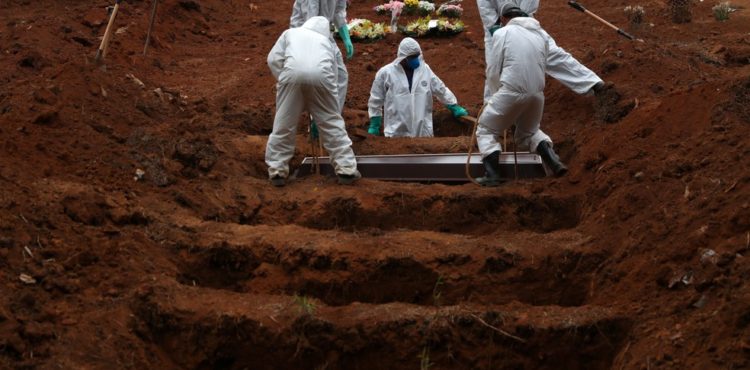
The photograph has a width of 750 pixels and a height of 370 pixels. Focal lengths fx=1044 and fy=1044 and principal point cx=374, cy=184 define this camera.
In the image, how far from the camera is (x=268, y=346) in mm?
6406

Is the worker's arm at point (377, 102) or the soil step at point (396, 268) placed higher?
the soil step at point (396, 268)

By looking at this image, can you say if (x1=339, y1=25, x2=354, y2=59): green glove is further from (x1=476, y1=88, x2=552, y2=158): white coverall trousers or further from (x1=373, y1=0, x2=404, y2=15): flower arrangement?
(x1=373, y1=0, x2=404, y2=15): flower arrangement

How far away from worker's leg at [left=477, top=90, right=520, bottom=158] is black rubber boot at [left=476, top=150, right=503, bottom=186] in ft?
0.14

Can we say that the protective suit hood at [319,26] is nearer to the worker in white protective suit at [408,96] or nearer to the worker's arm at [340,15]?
the worker's arm at [340,15]

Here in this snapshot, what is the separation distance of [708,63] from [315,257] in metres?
6.26

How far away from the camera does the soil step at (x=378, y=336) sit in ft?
20.7

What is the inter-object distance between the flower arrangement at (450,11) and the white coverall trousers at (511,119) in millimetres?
8123

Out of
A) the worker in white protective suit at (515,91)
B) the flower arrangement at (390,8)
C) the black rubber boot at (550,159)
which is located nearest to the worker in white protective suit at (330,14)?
the worker in white protective suit at (515,91)

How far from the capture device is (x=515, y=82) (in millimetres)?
8852

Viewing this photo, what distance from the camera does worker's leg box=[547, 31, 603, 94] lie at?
10.3 m

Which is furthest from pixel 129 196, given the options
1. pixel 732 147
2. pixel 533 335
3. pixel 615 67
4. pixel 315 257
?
pixel 615 67

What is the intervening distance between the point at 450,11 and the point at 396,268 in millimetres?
10566

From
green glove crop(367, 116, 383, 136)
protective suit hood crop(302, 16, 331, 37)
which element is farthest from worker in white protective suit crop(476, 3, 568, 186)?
green glove crop(367, 116, 383, 136)

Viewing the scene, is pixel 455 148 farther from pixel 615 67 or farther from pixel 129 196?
pixel 129 196
